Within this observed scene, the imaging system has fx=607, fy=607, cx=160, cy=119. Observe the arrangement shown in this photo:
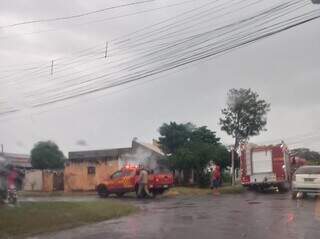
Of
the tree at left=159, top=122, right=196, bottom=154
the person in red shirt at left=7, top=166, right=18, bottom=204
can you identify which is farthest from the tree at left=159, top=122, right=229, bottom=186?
the person in red shirt at left=7, top=166, right=18, bottom=204

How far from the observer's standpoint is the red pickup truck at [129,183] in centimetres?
3100

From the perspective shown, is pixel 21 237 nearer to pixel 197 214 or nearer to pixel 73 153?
pixel 197 214

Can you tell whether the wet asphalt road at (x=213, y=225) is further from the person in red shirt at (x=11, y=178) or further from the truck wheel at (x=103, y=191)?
the truck wheel at (x=103, y=191)

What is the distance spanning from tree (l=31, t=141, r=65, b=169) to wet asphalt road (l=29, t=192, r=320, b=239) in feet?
72.6

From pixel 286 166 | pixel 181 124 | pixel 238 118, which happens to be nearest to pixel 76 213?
pixel 286 166

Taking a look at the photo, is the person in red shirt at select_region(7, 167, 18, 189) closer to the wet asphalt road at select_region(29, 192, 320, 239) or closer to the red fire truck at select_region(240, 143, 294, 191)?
the wet asphalt road at select_region(29, 192, 320, 239)

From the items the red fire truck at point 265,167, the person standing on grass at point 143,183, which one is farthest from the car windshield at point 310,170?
the person standing on grass at point 143,183

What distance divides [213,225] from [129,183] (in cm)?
1586

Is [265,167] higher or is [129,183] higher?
[265,167]

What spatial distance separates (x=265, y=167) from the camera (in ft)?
111

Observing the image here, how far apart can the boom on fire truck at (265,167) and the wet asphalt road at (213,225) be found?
12.4 meters

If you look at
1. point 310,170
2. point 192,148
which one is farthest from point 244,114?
point 310,170

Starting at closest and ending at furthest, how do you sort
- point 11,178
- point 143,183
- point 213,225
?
point 213,225 → point 11,178 → point 143,183

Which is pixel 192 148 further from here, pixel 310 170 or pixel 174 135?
pixel 310 170
